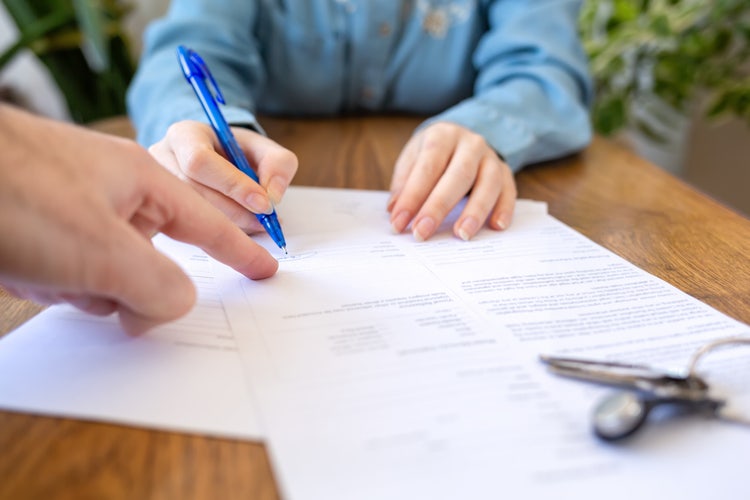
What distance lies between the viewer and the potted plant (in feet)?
3.07

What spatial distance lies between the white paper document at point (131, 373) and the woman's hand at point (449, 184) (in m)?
0.20

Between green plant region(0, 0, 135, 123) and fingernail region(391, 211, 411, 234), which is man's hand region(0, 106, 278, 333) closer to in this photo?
fingernail region(391, 211, 411, 234)

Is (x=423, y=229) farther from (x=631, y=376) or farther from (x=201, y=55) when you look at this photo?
(x=201, y=55)

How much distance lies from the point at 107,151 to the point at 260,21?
0.61m

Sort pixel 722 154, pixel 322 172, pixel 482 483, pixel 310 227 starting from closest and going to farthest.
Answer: pixel 482 483 → pixel 310 227 → pixel 322 172 → pixel 722 154

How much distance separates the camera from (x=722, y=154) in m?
1.43

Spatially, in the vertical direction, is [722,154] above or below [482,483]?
below

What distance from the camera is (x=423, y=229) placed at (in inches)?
17.7

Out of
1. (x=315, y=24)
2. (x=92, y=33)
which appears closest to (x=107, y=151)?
(x=315, y=24)

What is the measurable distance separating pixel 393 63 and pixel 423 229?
472 mm

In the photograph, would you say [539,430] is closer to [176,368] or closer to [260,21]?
[176,368]

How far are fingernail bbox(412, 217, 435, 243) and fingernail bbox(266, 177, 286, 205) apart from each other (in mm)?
111

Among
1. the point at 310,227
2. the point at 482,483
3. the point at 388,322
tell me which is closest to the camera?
the point at 482,483

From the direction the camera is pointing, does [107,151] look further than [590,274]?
No
